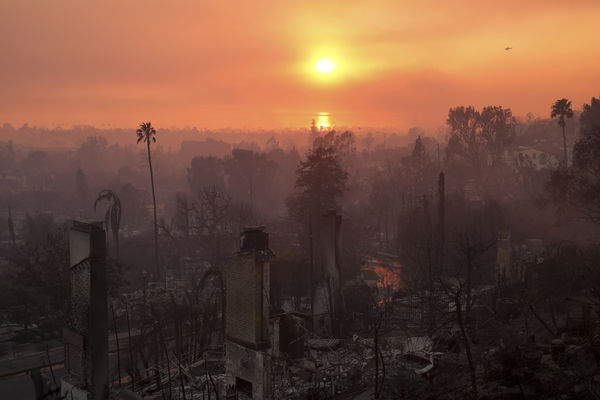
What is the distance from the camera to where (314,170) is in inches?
1118

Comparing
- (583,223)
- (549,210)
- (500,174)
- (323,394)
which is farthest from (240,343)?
(500,174)

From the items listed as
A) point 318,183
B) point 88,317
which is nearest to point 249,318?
point 88,317

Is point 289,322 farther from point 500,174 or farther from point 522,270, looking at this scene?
point 500,174

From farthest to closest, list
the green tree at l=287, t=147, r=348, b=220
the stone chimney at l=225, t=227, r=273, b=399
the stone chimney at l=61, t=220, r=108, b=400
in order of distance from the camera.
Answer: the green tree at l=287, t=147, r=348, b=220 → the stone chimney at l=61, t=220, r=108, b=400 → the stone chimney at l=225, t=227, r=273, b=399

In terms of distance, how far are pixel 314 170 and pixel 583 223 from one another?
56.1 feet

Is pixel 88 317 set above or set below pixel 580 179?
below

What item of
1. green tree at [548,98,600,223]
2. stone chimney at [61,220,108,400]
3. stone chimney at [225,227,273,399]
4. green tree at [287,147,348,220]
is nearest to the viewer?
stone chimney at [225,227,273,399]

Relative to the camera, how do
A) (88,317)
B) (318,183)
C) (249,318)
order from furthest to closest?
(318,183)
(88,317)
(249,318)

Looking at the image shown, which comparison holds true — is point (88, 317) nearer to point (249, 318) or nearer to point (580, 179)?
point (249, 318)

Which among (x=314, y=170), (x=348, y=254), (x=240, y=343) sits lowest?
(x=348, y=254)

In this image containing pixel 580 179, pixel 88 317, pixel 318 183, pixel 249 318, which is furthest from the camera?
pixel 318 183

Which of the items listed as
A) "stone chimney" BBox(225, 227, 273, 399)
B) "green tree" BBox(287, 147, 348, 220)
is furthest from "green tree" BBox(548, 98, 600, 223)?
"stone chimney" BBox(225, 227, 273, 399)

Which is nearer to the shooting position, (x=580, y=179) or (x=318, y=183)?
(x=580, y=179)

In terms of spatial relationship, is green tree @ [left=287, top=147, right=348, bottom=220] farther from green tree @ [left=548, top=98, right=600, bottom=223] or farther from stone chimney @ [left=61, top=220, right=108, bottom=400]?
stone chimney @ [left=61, top=220, right=108, bottom=400]
